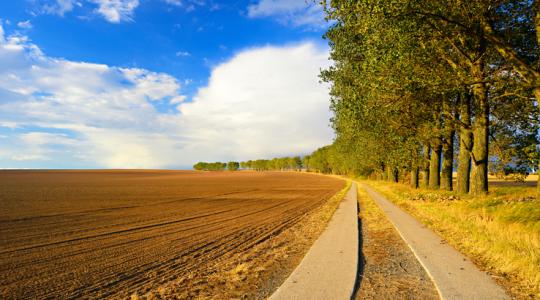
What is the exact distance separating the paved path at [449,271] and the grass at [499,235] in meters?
0.31

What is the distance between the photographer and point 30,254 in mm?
9641

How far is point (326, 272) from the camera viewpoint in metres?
6.55

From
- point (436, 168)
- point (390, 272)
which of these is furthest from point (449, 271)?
point (436, 168)

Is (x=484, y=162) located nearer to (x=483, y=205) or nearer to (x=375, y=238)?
(x=483, y=205)

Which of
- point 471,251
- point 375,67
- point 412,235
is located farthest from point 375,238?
point 375,67

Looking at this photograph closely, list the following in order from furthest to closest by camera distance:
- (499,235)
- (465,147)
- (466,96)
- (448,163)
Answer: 1. (448,163)
2. (466,96)
3. (465,147)
4. (499,235)

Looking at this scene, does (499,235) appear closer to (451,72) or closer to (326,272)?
(326,272)

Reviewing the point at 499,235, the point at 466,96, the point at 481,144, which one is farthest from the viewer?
the point at 466,96

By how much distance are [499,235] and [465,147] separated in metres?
11.4

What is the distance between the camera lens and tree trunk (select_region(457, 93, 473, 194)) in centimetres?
1828

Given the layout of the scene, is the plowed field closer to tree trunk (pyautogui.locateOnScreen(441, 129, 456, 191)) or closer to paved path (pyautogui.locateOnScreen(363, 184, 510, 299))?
paved path (pyautogui.locateOnScreen(363, 184, 510, 299))

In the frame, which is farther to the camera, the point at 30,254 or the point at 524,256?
the point at 30,254

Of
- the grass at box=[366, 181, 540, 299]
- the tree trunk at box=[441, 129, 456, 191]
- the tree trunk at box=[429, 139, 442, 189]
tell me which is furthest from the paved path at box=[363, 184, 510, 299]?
the tree trunk at box=[429, 139, 442, 189]

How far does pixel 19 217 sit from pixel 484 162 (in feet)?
86.8
